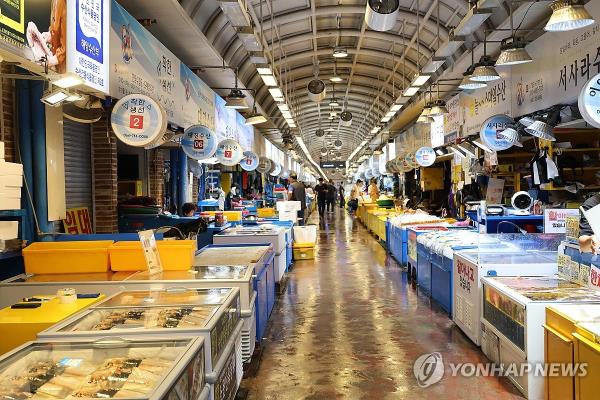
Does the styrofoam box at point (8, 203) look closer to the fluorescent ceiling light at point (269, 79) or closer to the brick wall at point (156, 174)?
the fluorescent ceiling light at point (269, 79)

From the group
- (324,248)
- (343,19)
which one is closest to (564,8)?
(343,19)

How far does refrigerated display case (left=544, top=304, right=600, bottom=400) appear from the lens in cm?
366

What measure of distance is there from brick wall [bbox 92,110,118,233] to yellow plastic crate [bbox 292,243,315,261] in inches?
188

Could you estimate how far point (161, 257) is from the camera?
5.11 metres

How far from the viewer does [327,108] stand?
A: 88.1 feet

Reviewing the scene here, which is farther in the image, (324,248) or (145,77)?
(324,248)

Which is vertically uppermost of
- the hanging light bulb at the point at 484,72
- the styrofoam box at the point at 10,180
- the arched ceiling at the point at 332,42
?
the arched ceiling at the point at 332,42

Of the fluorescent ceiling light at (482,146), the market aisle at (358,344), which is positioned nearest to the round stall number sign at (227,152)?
the market aisle at (358,344)

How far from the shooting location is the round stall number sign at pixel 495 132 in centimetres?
976

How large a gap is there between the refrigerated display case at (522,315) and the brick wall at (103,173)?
5621 millimetres

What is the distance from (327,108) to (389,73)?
30.5 feet

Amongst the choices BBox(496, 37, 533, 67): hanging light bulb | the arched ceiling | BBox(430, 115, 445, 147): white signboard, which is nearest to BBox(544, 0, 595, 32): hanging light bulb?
BBox(496, 37, 533, 67): hanging light bulb

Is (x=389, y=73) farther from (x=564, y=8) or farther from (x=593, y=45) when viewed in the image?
(x=564, y=8)

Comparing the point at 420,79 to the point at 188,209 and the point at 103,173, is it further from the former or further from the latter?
the point at 103,173
